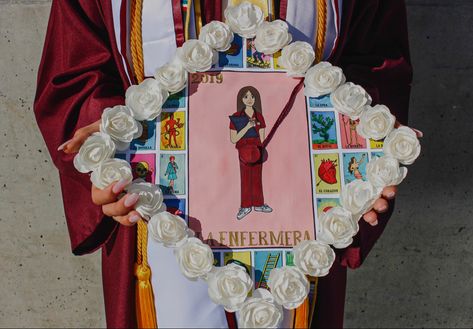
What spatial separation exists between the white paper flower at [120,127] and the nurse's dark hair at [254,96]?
0.66 ft

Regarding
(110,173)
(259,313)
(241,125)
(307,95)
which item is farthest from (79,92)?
(259,313)

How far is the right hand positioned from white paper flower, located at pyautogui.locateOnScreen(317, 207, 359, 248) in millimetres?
352

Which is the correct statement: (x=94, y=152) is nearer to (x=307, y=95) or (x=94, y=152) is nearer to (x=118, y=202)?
(x=118, y=202)

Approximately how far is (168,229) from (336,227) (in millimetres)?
318

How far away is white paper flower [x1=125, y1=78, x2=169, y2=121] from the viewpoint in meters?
1.14

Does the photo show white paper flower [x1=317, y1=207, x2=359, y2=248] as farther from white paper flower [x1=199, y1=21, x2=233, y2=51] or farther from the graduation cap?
white paper flower [x1=199, y1=21, x2=233, y2=51]

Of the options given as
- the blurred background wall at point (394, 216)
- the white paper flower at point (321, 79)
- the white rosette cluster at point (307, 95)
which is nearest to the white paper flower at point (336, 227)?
the white rosette cluster at point (307, 95)

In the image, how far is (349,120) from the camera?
1.20 meters

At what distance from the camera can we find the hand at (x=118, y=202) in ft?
3.59

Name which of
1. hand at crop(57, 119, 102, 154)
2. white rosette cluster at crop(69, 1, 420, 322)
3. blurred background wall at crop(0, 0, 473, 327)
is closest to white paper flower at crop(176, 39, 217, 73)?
white rosette cluster at crop(69, 1, 420, 322)

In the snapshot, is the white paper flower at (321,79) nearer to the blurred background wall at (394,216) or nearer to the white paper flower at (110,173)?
the white paper flower at (110,173)

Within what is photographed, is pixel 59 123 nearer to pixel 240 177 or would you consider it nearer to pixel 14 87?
pixel 240 177

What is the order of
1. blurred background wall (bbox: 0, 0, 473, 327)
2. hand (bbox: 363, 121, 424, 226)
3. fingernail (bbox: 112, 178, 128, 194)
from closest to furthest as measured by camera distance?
fingernail (bbox: 112, 178, 128, 194), hand (bbox: 363, 121, 424, 226), blurred background wall (bbox: 0, 0, 473, 327)

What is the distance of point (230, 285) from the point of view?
112cm
